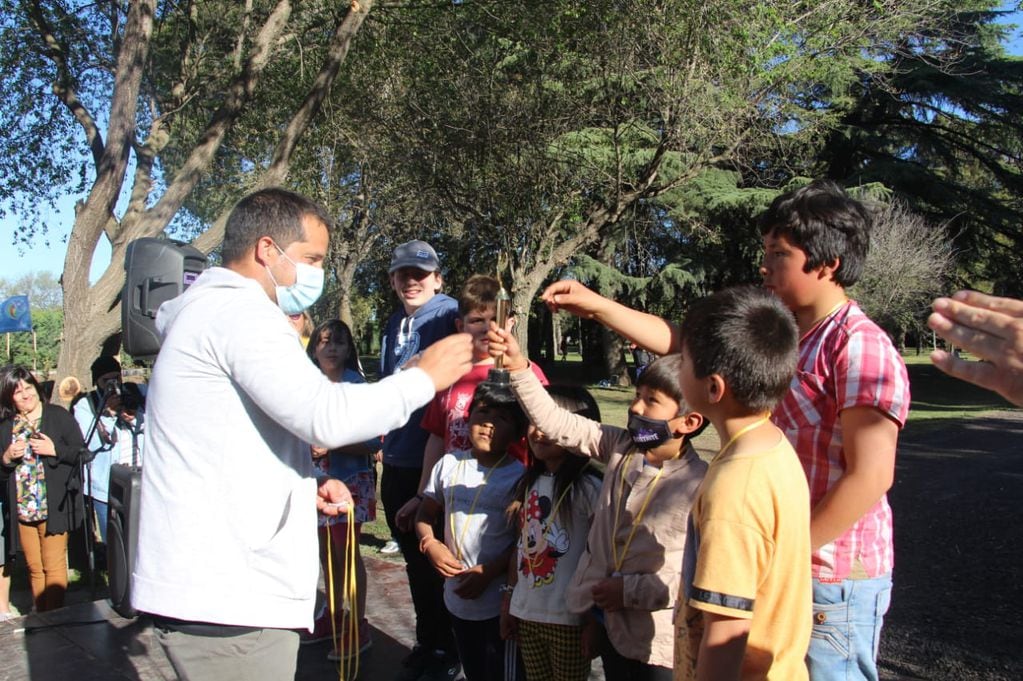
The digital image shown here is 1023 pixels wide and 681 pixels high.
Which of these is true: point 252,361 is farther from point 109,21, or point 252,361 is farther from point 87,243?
point 109,21

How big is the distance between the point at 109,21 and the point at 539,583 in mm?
12266

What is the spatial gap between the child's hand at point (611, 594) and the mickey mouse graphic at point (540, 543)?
1.35 ft

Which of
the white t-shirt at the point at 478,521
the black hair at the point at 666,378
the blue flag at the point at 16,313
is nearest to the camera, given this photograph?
the black hair at the point at 666,378

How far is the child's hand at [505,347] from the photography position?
276 centimetres

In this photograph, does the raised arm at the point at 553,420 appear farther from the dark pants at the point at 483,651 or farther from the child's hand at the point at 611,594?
the dark pants at the point at 483,651

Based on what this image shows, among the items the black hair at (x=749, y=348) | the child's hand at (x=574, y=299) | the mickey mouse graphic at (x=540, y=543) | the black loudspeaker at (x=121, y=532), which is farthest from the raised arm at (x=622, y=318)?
the black loudspeaker at (x=121, y=532)

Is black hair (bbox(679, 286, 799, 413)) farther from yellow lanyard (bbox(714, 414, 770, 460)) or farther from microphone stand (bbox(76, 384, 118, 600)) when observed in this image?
microphone stand (bbox(76, 384, 118, 600))

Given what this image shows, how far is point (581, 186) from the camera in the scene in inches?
681

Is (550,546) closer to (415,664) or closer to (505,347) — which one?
(505,347)

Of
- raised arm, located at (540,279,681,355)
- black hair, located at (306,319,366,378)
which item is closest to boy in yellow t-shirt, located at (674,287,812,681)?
raised arm, located at (540,279,681,355)

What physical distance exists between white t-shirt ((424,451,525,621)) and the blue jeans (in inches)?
66.4

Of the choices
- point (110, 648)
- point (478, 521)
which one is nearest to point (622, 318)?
point (478, 521)

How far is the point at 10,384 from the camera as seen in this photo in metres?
5.77

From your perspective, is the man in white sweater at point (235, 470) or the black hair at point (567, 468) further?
the black hair at point (567, 468)
